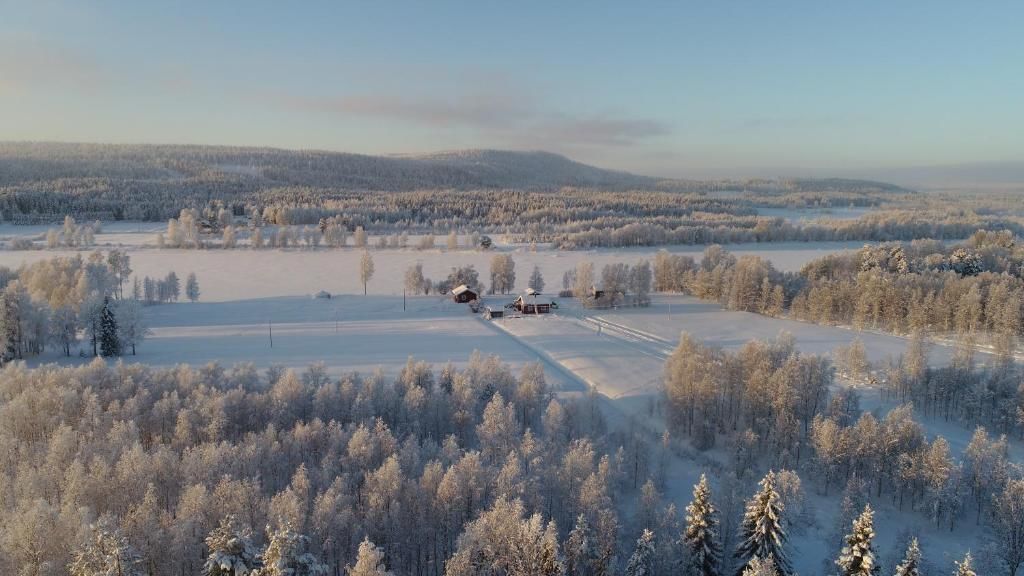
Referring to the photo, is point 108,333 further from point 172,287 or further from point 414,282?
point 414,282

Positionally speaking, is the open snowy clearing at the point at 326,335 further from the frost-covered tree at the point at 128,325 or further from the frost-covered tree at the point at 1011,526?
the frost-covered tree at the point at 1011,526

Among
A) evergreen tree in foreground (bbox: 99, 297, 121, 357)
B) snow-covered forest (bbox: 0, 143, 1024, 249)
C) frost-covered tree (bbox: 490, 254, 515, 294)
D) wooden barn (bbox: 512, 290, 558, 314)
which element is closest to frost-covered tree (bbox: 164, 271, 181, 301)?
evergreen tree in foreground (bbox: 99, 297, 121, 357)

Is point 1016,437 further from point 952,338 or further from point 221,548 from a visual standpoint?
point 221,548

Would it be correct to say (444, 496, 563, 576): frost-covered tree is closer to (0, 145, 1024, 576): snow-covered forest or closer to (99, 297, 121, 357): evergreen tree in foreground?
(0, 145, 1024, 576): snow-covered forest

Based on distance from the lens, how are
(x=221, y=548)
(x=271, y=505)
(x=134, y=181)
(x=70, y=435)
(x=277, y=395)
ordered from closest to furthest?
(x=221, y=548) < (x=271, y=505) < (x=70, y=435) < (x=277, y=395) < (x=134, y=181)

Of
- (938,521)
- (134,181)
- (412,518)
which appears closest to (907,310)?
(938,521)

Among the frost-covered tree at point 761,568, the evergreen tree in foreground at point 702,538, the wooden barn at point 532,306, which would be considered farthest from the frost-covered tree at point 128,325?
the frost-covered tree at point 761,568

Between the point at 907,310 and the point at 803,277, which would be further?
the point at 803,277
